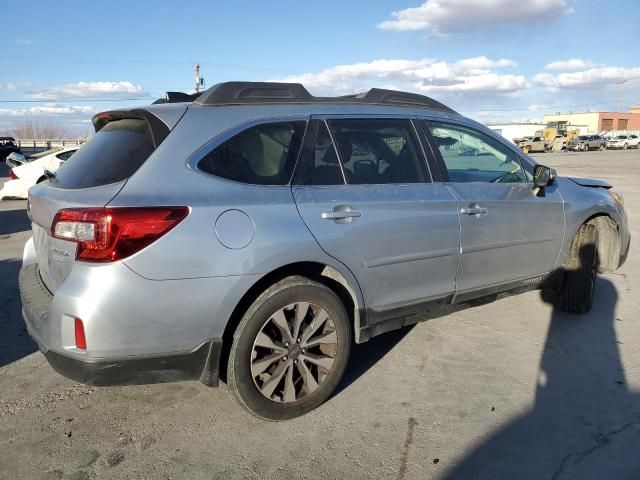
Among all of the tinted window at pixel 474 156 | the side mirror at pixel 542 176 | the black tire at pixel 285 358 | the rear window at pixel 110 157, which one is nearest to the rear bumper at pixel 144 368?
the black tire at pixel 285 358

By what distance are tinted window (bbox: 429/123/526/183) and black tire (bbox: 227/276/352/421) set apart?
54.8 inches

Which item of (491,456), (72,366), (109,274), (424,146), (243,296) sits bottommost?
(491,456)

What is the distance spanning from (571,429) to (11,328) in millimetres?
4303

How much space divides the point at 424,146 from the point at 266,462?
2281 millimetres

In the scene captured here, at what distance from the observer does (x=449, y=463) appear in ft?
8.75

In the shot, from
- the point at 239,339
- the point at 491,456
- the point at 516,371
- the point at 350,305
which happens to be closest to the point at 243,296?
the point at 239,339

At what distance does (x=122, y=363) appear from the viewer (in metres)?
2.55

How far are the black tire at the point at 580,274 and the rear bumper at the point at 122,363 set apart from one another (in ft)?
11.0

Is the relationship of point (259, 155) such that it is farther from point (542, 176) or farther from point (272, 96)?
point (542, 176)

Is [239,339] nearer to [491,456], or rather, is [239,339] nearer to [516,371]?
[491,456]

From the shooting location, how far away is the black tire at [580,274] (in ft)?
15.2

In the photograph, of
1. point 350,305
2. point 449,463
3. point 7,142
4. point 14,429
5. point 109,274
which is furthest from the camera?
point 7,142

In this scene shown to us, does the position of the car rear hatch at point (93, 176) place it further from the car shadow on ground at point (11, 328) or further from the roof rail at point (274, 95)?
the car shadow on ground at point (11, 328)

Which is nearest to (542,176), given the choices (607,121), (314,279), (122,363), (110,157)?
(314,279)
